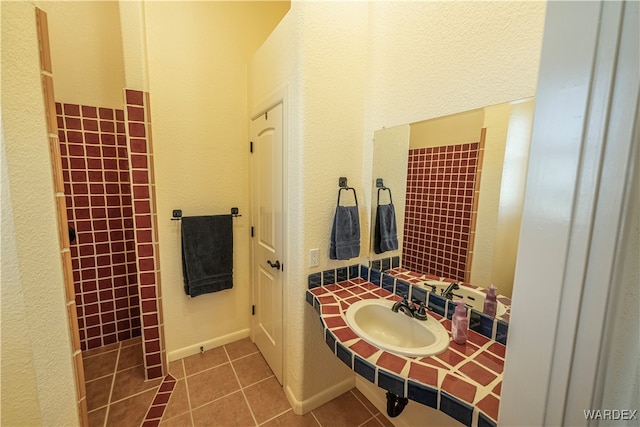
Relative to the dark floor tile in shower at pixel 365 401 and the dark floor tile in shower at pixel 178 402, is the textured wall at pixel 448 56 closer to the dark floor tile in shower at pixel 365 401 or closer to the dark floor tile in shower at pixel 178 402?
the dark floor tile in shower at pixel 365 401

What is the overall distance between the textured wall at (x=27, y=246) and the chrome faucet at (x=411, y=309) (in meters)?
1.23

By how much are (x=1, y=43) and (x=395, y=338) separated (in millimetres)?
1663

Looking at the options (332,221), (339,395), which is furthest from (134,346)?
(332,221)

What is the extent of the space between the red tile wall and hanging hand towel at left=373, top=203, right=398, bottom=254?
149 centimetres

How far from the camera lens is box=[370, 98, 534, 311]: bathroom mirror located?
998 mm

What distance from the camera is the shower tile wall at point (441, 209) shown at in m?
1.18

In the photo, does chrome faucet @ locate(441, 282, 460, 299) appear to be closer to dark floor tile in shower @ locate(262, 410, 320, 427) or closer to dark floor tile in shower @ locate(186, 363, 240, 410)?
dark floor tile in shower @ locate(262, 410, 320, 427)

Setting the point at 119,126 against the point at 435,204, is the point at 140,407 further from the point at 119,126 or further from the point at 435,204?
the point at 435,204

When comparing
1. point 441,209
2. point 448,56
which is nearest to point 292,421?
point 441,209

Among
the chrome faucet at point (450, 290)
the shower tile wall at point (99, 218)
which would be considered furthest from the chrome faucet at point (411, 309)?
the shower tile wall at point (99, 218)

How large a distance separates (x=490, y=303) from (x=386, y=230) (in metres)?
0.66

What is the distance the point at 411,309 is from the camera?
123 cm

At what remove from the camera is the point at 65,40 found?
1757mm

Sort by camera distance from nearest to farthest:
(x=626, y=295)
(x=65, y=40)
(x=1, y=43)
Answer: (x=626, y=295)
(x=1, y=43)
(x=65, y=40)
